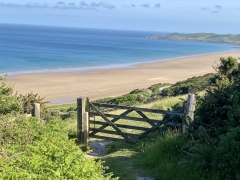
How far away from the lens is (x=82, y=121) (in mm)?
10961

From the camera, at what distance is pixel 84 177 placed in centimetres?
415

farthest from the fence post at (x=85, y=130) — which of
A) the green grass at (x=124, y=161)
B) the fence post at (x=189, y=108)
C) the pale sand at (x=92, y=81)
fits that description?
the pale sand at (x=92, y=81)

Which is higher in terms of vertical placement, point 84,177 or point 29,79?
point 29,79

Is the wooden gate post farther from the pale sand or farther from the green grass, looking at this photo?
the pale sand

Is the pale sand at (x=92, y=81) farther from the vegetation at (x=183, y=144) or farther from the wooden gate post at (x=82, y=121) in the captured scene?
the vegetation at (x=183, y=144)

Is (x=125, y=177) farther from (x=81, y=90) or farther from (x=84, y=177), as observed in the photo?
(x=81, y=90)

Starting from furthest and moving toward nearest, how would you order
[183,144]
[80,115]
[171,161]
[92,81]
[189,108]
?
[92,81], [80,115], [189,108], [183,144], [171,161]

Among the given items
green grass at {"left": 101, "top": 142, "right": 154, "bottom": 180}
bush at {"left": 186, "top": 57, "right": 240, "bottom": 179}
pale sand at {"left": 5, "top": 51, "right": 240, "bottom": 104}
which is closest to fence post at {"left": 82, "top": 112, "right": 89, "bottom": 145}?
green grass at {"left": 101, "top": 142, "right": 154, "bottom": 180}

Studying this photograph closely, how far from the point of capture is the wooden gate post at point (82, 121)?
10836 millimetres

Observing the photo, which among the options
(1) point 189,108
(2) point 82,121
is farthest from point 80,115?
(1) point 189,108

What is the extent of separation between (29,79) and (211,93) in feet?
127

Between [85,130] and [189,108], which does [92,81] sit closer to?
[85,130]

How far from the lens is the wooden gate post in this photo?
35.6 feet

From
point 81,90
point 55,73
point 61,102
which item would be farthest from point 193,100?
point 55,73
